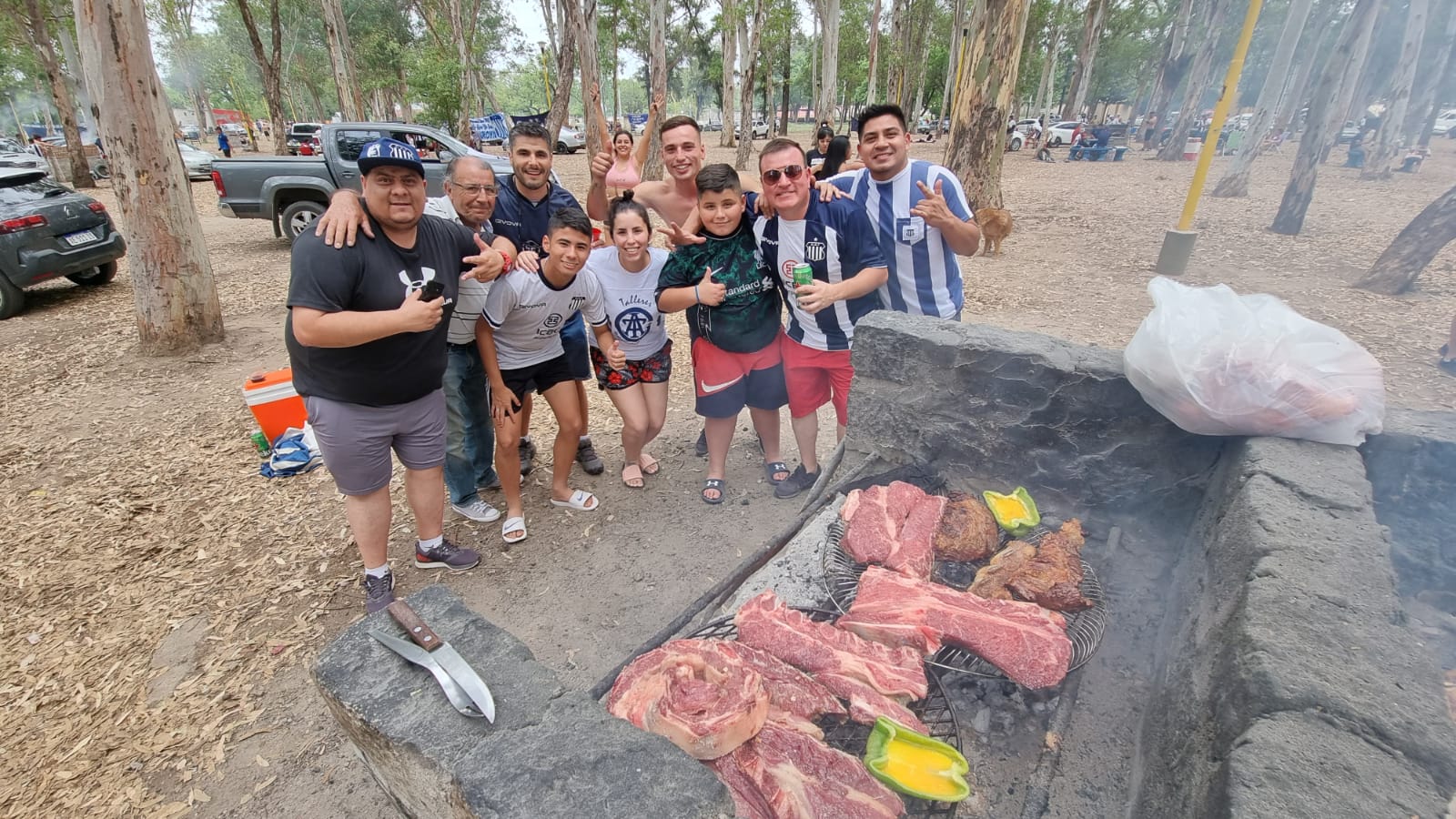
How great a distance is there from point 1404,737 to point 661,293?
9.80 feet

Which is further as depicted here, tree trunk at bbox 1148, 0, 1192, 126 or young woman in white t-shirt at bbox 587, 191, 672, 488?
tree trunk at bbox 1148, 0, 1192, 126

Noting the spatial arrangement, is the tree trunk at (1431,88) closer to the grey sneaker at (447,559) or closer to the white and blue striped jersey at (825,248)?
the white and blue striped jersey at (825,248)

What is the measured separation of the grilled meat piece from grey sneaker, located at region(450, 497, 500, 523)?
8.85 feet

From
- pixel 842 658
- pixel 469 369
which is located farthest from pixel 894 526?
pixel 469 369

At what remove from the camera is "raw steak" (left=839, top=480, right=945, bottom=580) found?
93.4 inches

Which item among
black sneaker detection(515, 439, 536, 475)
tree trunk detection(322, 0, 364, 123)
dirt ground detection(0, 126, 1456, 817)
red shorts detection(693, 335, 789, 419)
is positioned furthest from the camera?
tree trunk detection(322, 0, 364, 123)

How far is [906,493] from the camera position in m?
2.65

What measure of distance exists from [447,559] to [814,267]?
8.37ft

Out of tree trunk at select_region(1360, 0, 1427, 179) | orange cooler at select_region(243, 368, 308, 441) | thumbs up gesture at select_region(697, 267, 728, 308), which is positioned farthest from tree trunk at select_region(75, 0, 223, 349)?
tree trunk at select_region(1360, 0, 1427, 179)

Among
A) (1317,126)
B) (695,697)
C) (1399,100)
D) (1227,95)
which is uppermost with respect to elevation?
(1399,100)

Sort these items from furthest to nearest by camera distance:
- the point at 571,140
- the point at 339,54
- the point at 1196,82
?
the point at 571,140 → the point at 1196,82 → the point at 339,54

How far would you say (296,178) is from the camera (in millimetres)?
9641

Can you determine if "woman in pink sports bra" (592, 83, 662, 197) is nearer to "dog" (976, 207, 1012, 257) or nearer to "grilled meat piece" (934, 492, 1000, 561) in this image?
"grilled meat piece" (934, 492, 1000, 561)

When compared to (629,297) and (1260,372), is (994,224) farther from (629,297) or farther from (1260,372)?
(1260,372)
